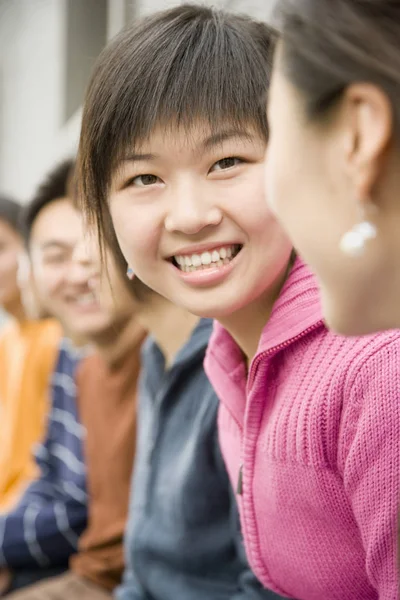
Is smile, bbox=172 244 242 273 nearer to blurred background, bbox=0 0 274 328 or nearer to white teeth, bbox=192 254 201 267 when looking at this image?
white teeth, bbox=192 254 201 267

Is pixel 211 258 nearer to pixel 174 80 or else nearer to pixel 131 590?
pixel 174 80

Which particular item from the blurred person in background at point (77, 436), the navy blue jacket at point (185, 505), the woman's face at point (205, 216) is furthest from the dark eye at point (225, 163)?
the blurred person in background at point (77, 436)

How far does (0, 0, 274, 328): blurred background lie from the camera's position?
275cm

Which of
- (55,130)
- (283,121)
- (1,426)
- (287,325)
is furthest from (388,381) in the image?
(55,130)

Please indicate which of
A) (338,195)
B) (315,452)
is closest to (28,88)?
(315,452)

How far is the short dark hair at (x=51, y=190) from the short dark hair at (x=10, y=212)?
376 millimetres

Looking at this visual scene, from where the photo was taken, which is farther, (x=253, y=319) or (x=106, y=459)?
(x=106, y=459)

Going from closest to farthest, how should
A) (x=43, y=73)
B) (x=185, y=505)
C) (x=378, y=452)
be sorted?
(x=378, y=452) < (x=185, y=505) < (x=43, y=73)

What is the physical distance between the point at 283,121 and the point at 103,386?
40.0 inches

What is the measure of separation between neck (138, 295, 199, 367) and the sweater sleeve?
0.45 metres

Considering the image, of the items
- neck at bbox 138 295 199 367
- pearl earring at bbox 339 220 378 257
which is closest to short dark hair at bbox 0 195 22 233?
neck at bbox 138 295 199 367

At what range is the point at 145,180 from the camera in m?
0.72

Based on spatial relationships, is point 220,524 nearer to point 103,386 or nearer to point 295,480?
point 295,480

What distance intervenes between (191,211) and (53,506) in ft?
3.28
